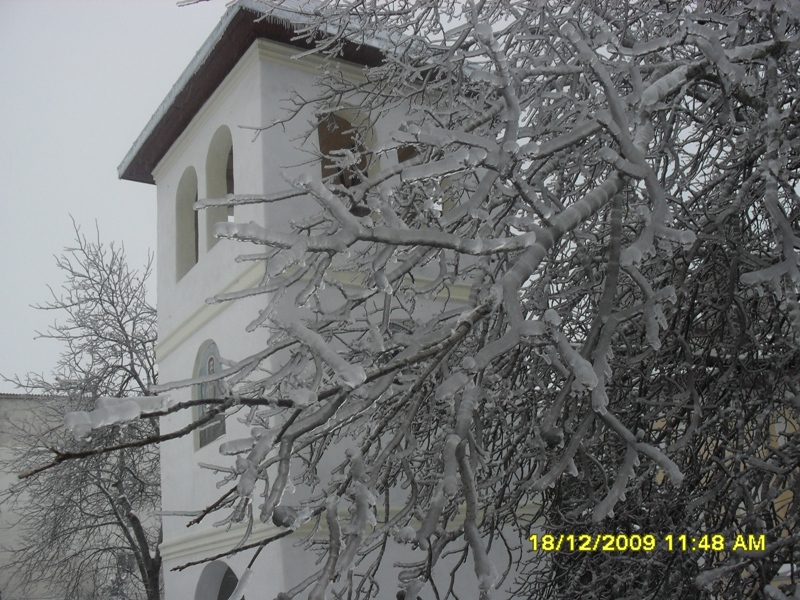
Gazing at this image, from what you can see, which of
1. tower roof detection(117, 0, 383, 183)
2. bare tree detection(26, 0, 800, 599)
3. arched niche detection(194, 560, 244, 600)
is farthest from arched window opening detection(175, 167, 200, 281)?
bare tree detection(26, 0, 800, 599)

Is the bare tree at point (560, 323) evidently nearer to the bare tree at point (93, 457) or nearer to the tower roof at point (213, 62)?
the tower roof at point (213, 62)

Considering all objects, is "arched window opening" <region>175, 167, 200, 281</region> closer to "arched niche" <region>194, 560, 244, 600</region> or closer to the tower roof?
the tower roof

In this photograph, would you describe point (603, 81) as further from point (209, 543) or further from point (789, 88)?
point (209, 543)

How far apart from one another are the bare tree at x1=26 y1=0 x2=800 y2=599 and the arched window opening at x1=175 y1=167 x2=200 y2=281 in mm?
7405

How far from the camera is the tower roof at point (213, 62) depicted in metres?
9.47

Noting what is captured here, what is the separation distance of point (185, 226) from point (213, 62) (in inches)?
121

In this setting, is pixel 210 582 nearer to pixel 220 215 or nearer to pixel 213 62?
pixel 220 215

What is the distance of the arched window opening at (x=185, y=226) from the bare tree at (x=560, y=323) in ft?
24.3

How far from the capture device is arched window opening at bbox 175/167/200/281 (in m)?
12.6

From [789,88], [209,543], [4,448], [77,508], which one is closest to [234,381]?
[789,88]

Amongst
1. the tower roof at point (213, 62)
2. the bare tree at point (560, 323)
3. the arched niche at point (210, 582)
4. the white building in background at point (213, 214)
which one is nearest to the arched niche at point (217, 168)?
the white building in background at point (213, 214)

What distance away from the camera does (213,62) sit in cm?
1061
